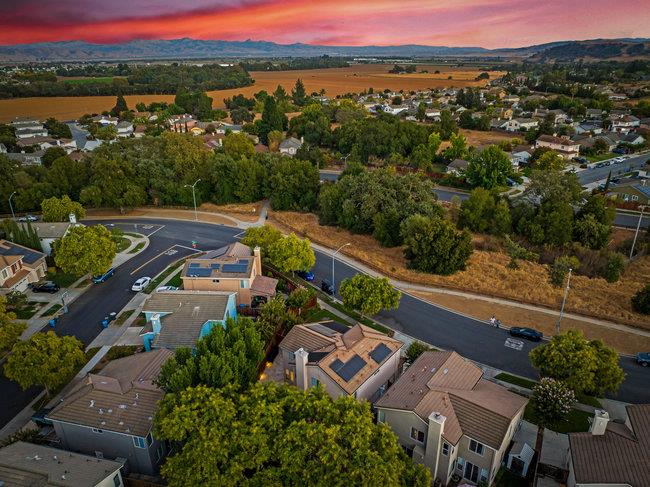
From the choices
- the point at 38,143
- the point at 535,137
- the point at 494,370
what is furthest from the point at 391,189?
the point at 38,143

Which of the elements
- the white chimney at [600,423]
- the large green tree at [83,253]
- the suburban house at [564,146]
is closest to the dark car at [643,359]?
the white chimney at [600,423]

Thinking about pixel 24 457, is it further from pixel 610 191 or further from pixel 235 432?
pixel 610 191

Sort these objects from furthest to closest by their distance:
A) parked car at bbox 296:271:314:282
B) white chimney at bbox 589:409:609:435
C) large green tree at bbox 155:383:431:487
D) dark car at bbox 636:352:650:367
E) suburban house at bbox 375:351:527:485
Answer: parked car at bbox 296:271:314:282 < dark car at bbox 636:352:650:367 < suburban house at bbox 375:351:527:485 < white chimney at bbox 589:409:609:435 < large green tree at bbox 155:383:431:487

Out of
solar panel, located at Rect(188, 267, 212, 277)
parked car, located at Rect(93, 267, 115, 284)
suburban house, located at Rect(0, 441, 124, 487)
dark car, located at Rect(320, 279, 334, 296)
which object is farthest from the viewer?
parked car, located at Rect(93, 267, 115, 284)

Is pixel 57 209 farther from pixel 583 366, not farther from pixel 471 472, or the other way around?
pixel 583 366

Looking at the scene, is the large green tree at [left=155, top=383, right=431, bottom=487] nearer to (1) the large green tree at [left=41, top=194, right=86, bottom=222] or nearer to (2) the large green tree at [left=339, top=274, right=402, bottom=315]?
(2) the large green tree at [left=339, top=274, right=402, bottom=315]

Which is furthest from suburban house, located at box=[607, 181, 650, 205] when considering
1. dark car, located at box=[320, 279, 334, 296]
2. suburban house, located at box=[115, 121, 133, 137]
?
suburban house, located at box=[115, 121, 133, 137]

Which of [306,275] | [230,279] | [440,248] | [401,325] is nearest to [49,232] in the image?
[230,279]
